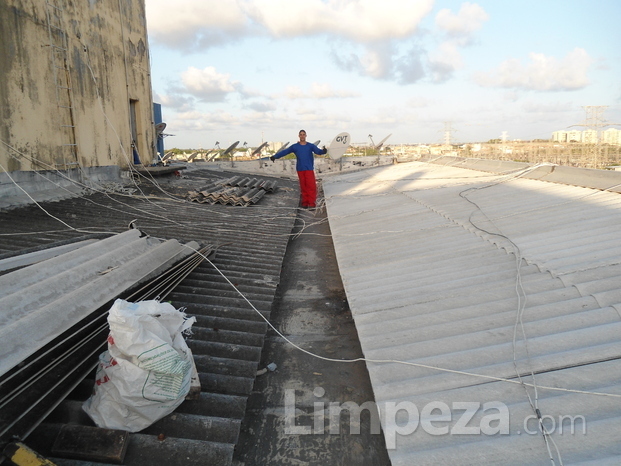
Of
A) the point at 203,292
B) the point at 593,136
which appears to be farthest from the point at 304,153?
the point at 593,136

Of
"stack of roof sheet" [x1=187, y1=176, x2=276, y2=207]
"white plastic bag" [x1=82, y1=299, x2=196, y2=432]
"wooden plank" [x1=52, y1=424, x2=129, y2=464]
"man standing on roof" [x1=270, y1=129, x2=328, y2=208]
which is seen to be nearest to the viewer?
"wooden plank" [x1=52, y1=424, x2=129, y2=464]

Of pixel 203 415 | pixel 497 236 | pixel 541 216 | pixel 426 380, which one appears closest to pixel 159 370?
pixel 203 415

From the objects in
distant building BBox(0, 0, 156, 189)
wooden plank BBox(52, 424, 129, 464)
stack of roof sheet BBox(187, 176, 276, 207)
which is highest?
distant building BBox(0, 0, 156, 189)

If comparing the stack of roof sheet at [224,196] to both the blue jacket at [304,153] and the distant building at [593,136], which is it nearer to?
the blue jacket at [304,153]

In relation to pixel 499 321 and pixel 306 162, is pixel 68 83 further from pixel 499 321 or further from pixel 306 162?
pixel 499 321

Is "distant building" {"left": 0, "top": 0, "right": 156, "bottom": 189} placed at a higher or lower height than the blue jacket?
higher

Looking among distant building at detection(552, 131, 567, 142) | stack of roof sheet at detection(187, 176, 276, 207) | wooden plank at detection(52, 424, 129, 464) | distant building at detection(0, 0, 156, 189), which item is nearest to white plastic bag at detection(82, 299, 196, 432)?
wooden plank at detection(52, 424, 129, 464)

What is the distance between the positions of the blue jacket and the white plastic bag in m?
9.79

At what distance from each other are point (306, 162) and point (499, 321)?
945cm

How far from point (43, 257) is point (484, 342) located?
380 centimetres

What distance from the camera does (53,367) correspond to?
247 cm

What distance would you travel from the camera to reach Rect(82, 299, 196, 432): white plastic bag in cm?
225

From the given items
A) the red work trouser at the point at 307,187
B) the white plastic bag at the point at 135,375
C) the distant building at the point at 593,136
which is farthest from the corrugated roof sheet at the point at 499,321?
the distant building at the point at 593,136

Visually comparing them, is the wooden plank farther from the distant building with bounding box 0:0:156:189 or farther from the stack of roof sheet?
the stack of roof sheet
